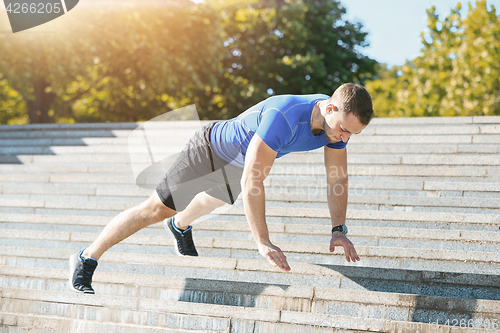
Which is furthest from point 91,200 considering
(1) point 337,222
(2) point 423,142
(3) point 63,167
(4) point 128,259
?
(2) point 423,142

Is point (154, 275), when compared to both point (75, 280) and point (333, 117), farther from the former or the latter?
point (333, 117)

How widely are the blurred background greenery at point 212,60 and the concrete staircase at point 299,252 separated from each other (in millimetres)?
9143

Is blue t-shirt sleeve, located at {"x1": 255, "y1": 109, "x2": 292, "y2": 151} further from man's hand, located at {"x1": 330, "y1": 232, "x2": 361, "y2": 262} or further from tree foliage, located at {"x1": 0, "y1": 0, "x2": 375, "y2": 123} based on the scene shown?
tree foliage, located at {"x1": 0, "y1": 0, "x2": 375, "y2": 123}

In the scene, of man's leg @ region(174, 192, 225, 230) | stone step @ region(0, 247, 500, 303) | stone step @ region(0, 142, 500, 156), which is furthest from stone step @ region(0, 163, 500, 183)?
man's leg @ region(174, 192, 225, 230)

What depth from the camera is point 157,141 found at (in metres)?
6.32

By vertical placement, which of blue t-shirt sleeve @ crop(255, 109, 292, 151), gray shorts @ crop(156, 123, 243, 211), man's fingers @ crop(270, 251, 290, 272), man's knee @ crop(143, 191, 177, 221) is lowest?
man's fingers @ crop(270, 251, 290, 272)

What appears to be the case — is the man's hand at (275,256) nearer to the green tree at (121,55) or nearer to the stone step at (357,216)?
the stone step at (357,216)

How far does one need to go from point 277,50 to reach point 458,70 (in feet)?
24.6

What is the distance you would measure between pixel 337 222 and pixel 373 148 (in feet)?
9.06

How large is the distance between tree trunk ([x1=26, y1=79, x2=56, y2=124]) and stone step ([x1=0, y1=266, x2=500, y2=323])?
14.5m

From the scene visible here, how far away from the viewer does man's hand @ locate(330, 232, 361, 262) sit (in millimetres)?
2496

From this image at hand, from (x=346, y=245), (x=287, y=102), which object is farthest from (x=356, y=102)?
(x=346, y=245)

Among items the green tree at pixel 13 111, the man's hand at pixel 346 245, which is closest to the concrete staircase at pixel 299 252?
the man's hand at pixel 346 245

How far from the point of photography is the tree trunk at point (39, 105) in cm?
1612
